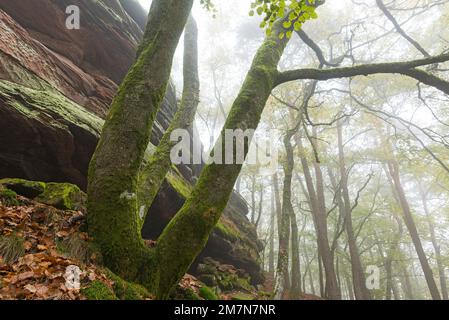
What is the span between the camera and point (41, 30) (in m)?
8.03

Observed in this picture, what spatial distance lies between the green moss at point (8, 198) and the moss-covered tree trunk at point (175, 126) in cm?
162

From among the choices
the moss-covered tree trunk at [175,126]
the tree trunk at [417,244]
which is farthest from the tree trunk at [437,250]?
the moss-covered tree trunk at [175,126]

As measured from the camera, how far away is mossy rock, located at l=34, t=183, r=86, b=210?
3988 millimetres

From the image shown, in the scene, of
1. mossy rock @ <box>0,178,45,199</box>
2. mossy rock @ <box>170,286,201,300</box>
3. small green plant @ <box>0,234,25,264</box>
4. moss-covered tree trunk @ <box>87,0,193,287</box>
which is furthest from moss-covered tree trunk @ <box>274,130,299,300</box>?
mossy rock @ <box>0,178,45,199</box>

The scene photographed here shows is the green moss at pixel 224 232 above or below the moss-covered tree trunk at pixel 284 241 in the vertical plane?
above

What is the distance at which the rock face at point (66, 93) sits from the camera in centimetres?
510

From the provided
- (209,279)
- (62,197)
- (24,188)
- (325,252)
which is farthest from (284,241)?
(325,252)

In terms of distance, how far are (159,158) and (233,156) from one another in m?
2.08

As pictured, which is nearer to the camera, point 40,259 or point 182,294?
point 40,259

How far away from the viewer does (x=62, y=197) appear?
160 inches

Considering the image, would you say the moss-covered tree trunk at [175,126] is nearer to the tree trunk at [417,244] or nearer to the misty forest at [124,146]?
the misty forest at [124,146]

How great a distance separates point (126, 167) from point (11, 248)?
1.31 m

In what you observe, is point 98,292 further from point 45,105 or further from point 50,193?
point 45,105
